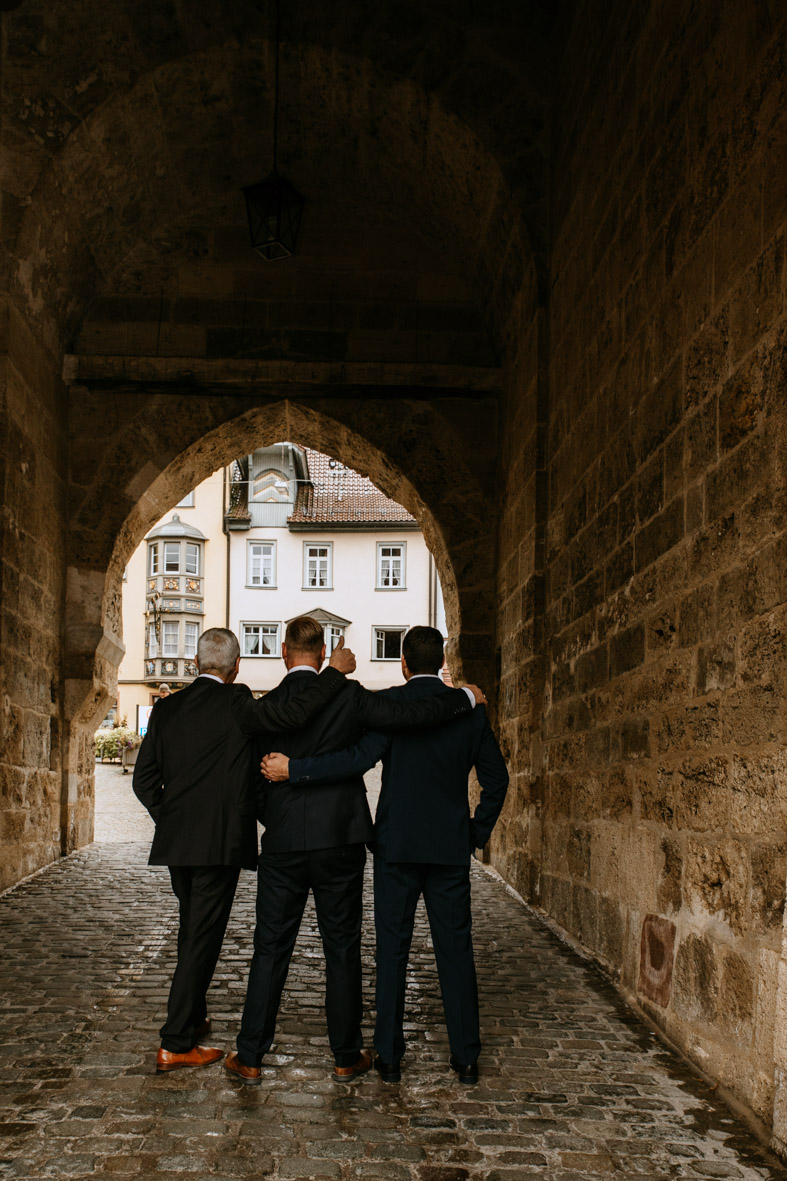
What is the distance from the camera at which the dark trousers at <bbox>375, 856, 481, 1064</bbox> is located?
3.26 meters

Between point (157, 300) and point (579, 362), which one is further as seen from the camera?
point (157, 300)

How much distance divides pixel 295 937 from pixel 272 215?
17.6 ft

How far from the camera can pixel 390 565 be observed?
108 ft

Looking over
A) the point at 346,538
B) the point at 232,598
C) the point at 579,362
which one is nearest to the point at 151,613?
the point at 232,598

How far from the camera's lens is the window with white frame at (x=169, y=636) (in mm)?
34688

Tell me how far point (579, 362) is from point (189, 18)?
3473mm

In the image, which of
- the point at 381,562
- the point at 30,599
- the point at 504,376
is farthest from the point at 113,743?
the point at 504,376

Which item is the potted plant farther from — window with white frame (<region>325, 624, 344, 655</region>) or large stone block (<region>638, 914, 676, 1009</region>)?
large stone block (<region>638, 914, 676, 1009</region>)

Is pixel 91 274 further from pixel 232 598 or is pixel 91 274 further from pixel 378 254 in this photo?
pixel 232 598

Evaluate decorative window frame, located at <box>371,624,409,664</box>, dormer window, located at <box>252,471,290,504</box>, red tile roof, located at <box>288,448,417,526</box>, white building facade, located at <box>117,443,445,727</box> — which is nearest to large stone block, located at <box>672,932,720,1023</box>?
white building facade, located at <box>117,443,445,727</box>

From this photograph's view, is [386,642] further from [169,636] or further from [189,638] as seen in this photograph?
[169,636]

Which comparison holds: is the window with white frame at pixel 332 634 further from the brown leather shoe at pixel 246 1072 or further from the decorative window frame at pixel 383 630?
the brown leather shoe at pixel 246 1072

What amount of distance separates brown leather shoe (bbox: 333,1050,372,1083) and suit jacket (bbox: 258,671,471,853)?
691 mm

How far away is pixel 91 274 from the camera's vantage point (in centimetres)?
811
